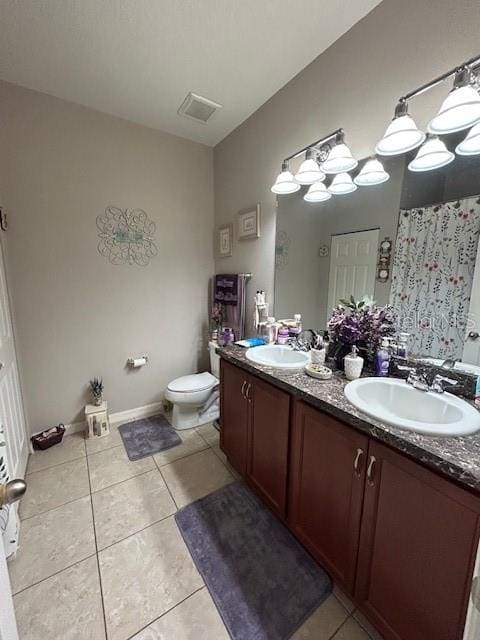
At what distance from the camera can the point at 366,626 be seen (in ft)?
3.41

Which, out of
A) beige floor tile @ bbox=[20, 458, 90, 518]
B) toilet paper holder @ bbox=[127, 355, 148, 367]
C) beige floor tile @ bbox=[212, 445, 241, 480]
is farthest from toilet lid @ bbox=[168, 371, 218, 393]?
beige floor tile @ bbox=[20, 458, 90, 518]

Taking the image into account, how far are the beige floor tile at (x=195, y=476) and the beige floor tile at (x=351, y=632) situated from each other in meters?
0.87

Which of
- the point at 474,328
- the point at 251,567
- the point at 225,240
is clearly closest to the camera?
the point at 474,328

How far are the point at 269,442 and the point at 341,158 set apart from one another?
155 cm

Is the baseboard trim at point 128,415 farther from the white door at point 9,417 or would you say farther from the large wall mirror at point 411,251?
the large wall mirror at point 411,251

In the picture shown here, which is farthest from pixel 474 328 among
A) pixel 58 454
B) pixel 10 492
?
pixel 58 454

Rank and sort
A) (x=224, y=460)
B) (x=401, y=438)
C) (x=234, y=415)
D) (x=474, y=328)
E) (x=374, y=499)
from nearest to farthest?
(x=401, y=438) → (x=374, y=499) → (x=474, y=328) → (x=234, y=415) → (x=224, y=460)

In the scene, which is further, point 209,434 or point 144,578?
point 209,434

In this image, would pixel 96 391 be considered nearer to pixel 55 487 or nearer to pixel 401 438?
pixel 55 487

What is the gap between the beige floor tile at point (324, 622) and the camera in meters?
1.01

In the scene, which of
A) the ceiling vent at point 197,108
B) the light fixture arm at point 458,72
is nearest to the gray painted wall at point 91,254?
the ceiling vent at point 197,108

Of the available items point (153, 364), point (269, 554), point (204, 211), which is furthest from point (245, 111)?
point (269, 554)

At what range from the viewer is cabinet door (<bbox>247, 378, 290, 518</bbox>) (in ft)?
4.25

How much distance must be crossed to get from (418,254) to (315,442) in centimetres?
101
